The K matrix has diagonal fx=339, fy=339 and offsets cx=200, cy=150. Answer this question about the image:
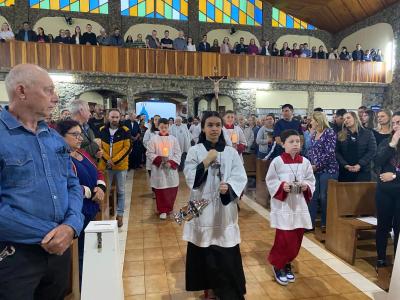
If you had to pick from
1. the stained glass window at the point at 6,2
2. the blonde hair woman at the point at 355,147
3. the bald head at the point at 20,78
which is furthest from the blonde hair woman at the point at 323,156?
the stained glass window at the point at 6,2

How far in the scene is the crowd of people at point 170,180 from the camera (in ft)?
5.21

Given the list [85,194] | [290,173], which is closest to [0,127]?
[85,194]

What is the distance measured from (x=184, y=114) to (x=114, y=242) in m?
13.4

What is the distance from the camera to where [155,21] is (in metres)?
16.7

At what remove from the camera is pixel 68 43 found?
12.5 meters

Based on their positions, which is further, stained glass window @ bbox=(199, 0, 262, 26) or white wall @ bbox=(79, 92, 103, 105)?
stained glass window @ bbox=(199, 0, 262, 26)

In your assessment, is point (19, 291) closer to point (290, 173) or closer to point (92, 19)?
point (290, 173)

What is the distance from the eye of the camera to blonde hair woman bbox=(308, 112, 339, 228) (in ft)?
15.2

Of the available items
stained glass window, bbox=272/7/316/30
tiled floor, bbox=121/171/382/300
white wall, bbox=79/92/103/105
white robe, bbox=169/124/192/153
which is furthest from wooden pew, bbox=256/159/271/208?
stained glass window, bbox=272/7/316/30

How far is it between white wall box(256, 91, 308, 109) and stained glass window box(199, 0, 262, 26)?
16.6 ft

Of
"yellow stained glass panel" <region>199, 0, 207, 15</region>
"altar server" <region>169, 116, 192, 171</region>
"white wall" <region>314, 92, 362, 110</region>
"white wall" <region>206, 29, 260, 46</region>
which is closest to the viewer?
"altar server" <region>169, 116, 192, 171</region>

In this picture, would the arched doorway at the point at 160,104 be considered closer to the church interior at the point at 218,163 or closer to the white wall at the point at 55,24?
the church interior at the point at 218,163

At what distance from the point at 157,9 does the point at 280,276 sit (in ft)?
52.2

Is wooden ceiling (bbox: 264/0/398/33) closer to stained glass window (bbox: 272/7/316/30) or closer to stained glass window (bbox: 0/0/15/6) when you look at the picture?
stained glass window (bbox: 272/7/316/30)
